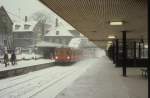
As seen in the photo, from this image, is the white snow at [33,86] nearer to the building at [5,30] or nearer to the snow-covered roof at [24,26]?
the building at [5,30]

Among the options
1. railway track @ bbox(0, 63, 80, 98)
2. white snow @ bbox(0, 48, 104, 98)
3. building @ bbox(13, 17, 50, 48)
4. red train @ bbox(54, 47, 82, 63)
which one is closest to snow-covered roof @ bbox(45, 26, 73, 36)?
building @ bbox(13, 17, 50, 48)

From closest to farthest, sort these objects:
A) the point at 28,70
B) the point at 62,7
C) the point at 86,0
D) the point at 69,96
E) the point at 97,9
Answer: the point at 86,0 → the point at 62,7 → the point at 97,9 → the point at 69,96 → the point at 28,70

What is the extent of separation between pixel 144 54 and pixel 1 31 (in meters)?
21.7

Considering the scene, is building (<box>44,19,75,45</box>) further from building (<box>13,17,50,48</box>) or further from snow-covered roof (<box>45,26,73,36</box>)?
building (<box>13,17,50,48</box>)

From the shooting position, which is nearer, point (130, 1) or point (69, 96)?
point (130, 1)

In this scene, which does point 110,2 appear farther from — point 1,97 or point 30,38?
point 30,38

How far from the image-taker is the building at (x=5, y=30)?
49388mm

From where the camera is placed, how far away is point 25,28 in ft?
256

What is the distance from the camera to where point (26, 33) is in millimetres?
75125

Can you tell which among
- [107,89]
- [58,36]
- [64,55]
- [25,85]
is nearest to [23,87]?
[25,85]

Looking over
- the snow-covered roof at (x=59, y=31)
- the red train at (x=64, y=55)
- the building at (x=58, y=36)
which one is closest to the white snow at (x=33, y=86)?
the red train at (x=64, y=55)

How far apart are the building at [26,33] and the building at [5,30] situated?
6.52 meters

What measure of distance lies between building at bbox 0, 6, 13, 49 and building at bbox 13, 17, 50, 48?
6.52 m

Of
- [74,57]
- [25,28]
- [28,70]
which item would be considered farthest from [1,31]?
[25,28]
